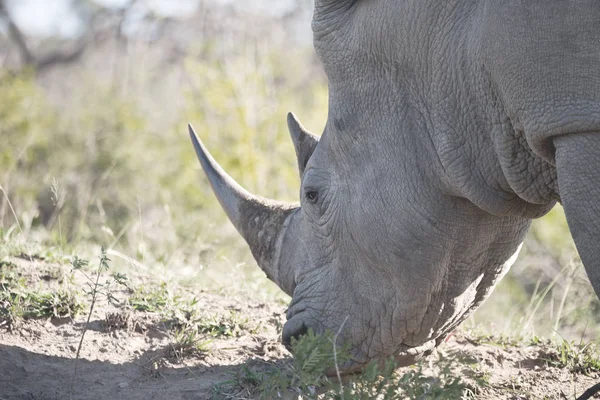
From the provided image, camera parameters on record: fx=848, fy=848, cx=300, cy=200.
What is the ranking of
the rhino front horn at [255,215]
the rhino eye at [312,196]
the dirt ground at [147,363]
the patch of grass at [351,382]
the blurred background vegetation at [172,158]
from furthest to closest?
the blurred background vegetation at [172,158] → the rhino front horn at [255,215] → the rhino eye at [312,196] → the dirt ground at [147,363] → the patch of grass at [351,382]

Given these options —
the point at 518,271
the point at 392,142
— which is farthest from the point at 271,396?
the point at 518,271

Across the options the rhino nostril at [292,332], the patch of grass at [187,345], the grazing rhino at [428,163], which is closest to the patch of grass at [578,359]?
the grazing rhino at [428,163]

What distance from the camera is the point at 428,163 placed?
3.74 metres

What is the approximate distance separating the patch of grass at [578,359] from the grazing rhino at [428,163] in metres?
0.85

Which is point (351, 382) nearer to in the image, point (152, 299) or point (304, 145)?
point (304, 145)

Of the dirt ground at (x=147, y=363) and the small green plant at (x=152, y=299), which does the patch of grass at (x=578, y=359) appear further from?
the small green plant at (x=152, y=299)

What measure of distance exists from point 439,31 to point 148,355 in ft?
7.34

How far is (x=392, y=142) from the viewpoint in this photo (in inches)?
151

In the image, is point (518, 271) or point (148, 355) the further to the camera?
point (518, 271)

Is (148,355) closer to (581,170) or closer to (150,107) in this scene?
(581,170)

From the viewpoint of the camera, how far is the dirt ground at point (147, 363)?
406 centimetres

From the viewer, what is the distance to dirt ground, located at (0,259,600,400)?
4059mm

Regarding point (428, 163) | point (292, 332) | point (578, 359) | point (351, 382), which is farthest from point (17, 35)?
point (351, 382)

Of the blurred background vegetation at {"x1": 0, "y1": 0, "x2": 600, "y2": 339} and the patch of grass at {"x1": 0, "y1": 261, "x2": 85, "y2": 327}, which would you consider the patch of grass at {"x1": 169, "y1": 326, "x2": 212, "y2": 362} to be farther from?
Result: the blurred background vegetation at {"x1": 0, "y1": 0, "x2": 600, "y2": 339}
